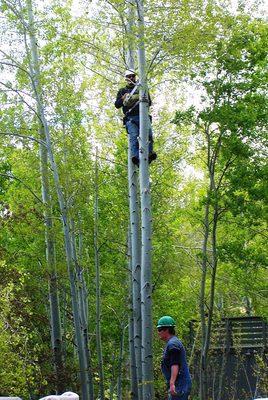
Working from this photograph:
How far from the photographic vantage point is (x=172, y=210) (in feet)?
65.0

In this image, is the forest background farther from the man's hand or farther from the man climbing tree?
the man's hand

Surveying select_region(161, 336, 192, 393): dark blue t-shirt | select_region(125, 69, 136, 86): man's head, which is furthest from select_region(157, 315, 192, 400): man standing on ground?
select_region(125, 69, 136, 86): man's head

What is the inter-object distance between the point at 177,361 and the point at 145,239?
10.0ft

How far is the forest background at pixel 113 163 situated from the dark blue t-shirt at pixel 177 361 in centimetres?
440

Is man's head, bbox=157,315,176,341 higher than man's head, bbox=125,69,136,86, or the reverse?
man's head, bbox=125,69,136,86

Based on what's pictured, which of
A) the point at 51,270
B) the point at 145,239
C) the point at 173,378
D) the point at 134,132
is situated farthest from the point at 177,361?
the point at 51,270

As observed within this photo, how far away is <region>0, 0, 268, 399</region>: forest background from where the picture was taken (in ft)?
34.9

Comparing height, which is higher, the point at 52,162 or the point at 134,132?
the point at 52,162

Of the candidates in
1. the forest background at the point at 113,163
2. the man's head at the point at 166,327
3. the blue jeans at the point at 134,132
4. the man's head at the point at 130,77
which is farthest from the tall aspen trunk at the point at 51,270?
the man's head at the point at 166,327

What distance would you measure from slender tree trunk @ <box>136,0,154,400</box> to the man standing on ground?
8.41ft

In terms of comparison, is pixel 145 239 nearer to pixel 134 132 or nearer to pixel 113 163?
pixel 134 132

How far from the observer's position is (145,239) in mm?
9195

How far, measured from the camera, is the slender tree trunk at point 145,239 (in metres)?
8.98

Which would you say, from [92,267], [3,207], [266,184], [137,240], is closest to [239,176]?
[266,184]
